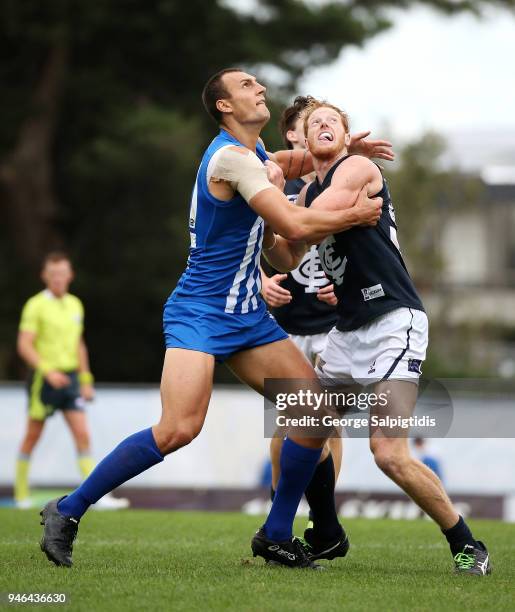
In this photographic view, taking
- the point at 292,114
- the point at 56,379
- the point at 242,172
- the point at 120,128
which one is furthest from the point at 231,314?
the point at 120,128

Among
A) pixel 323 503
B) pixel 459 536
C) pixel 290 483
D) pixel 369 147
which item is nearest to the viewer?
pixel 459 536

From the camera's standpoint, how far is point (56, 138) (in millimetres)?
25078

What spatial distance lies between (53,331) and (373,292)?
23.0 ft

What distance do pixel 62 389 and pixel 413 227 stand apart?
20.2 m

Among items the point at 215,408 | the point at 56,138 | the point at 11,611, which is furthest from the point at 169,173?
the point at 11,611

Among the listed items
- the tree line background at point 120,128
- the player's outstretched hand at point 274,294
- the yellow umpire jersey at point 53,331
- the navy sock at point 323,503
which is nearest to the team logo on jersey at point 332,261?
the player's outstretched hand at point 274,294

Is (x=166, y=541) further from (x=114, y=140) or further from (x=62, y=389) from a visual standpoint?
(x=114, y=140)

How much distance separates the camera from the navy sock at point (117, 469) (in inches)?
230

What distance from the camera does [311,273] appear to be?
7832 millimetres

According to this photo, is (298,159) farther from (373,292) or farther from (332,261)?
(373,292)

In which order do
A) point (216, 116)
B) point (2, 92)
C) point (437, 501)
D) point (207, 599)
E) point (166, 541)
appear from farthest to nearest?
1. point (2, 92)
2. point (166, 541)
3. point (216, 116)
4. point (437, 501)
5. point (207, 599)

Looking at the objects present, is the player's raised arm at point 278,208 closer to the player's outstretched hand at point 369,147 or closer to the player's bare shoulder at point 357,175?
the player's bare shoulder at point 357,175

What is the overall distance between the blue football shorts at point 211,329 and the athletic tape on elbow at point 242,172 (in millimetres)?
628

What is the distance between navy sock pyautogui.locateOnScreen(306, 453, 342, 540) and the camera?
6.47 m
